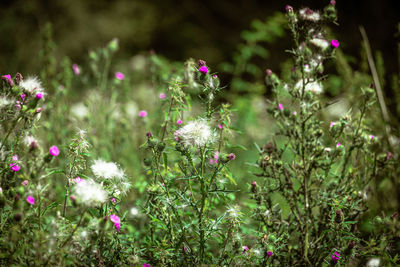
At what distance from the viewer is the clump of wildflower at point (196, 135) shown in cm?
78

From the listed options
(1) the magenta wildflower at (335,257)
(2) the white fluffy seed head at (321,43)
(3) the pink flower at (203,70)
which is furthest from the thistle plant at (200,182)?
(2) the white fluffy seed head at (321,43)

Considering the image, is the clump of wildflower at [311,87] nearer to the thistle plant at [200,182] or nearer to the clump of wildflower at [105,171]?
the thistle plant at [200,182]

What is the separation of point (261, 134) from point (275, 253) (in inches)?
64.0

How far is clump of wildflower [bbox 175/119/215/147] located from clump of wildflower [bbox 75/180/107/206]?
0.22m

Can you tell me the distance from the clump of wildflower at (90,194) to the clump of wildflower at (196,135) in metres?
0.22

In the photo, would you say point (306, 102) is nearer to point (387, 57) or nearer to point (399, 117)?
point (399, 117)

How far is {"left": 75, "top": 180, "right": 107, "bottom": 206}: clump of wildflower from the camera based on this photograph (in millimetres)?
680

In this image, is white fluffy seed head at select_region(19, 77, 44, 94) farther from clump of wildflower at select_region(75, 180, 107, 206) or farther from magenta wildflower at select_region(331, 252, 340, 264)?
magenta wildflower at select_region(331, 252, 340, 264)

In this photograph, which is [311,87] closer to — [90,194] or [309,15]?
[309,15]

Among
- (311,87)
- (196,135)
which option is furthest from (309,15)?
(196,135)

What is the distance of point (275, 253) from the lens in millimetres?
843

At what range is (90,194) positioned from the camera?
0.69m

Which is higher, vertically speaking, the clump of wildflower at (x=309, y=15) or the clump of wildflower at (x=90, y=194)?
the clump of wildflower at (x=309, y=15)

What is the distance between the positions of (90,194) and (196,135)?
0.87ft
